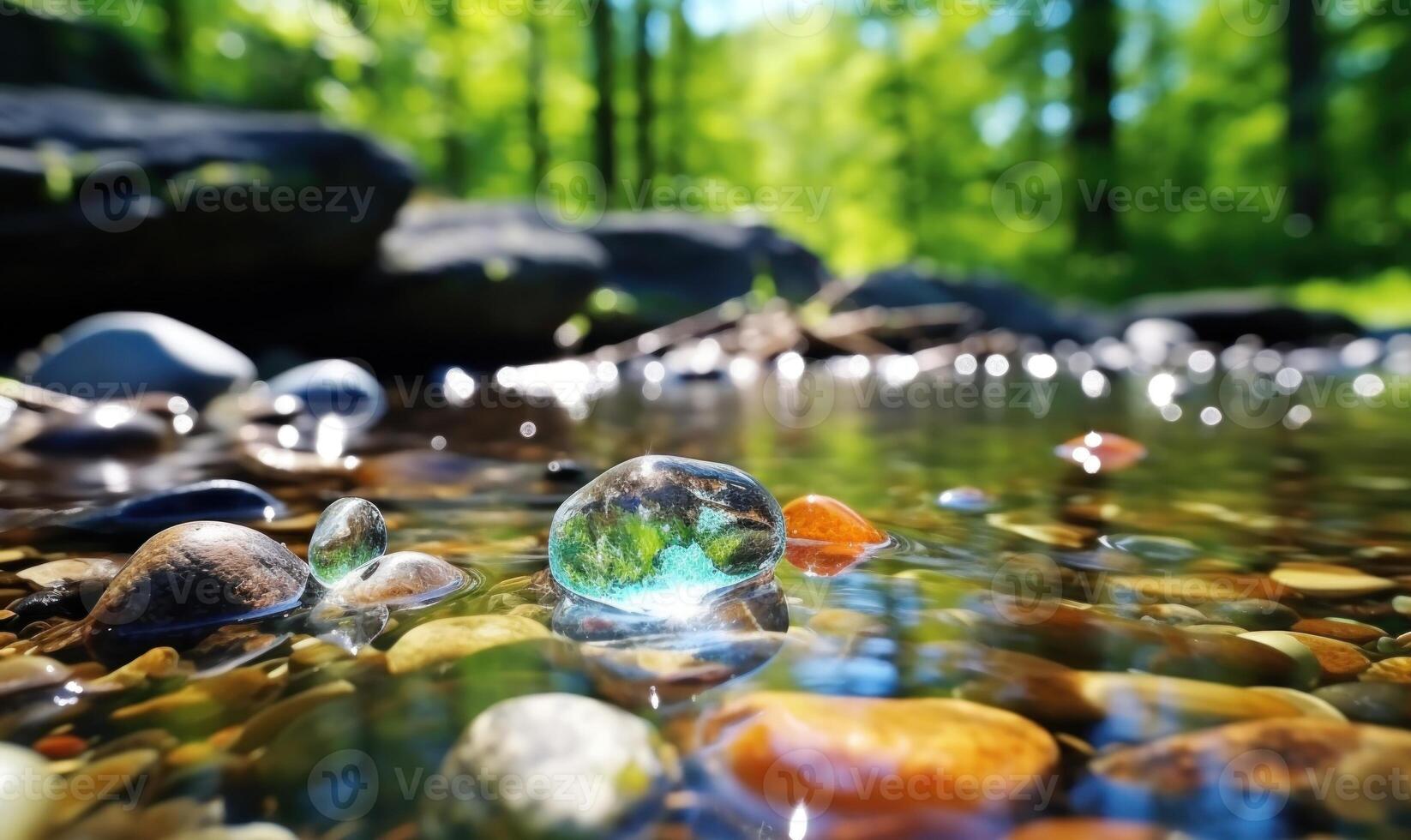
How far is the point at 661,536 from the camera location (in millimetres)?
1577

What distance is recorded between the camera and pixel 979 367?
1044cm

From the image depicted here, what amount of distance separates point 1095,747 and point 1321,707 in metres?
0.37

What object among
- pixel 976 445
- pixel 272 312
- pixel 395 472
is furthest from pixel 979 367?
pixel 395 472

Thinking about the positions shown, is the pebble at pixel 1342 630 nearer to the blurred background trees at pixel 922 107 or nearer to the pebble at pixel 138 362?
the pebble at pixel 138 362

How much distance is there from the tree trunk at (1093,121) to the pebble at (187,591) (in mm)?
20819

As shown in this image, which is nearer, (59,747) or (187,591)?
(59,747)

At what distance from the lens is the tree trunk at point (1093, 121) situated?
19.1 m

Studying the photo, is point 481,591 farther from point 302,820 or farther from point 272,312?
point 272,312

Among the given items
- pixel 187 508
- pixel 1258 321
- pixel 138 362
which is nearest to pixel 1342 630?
pixel 187 508

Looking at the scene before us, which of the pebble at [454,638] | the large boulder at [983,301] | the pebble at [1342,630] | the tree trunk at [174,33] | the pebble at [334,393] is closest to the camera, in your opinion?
the pebble at [454,638]

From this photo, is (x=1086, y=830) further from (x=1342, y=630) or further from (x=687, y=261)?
(x=687, y=261)

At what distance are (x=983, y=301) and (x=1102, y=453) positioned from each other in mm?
11421

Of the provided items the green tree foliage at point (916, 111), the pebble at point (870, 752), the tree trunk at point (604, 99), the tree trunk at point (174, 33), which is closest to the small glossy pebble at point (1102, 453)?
the pebble at point (870, 752)

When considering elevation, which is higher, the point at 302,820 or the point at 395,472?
the point at 395,472
